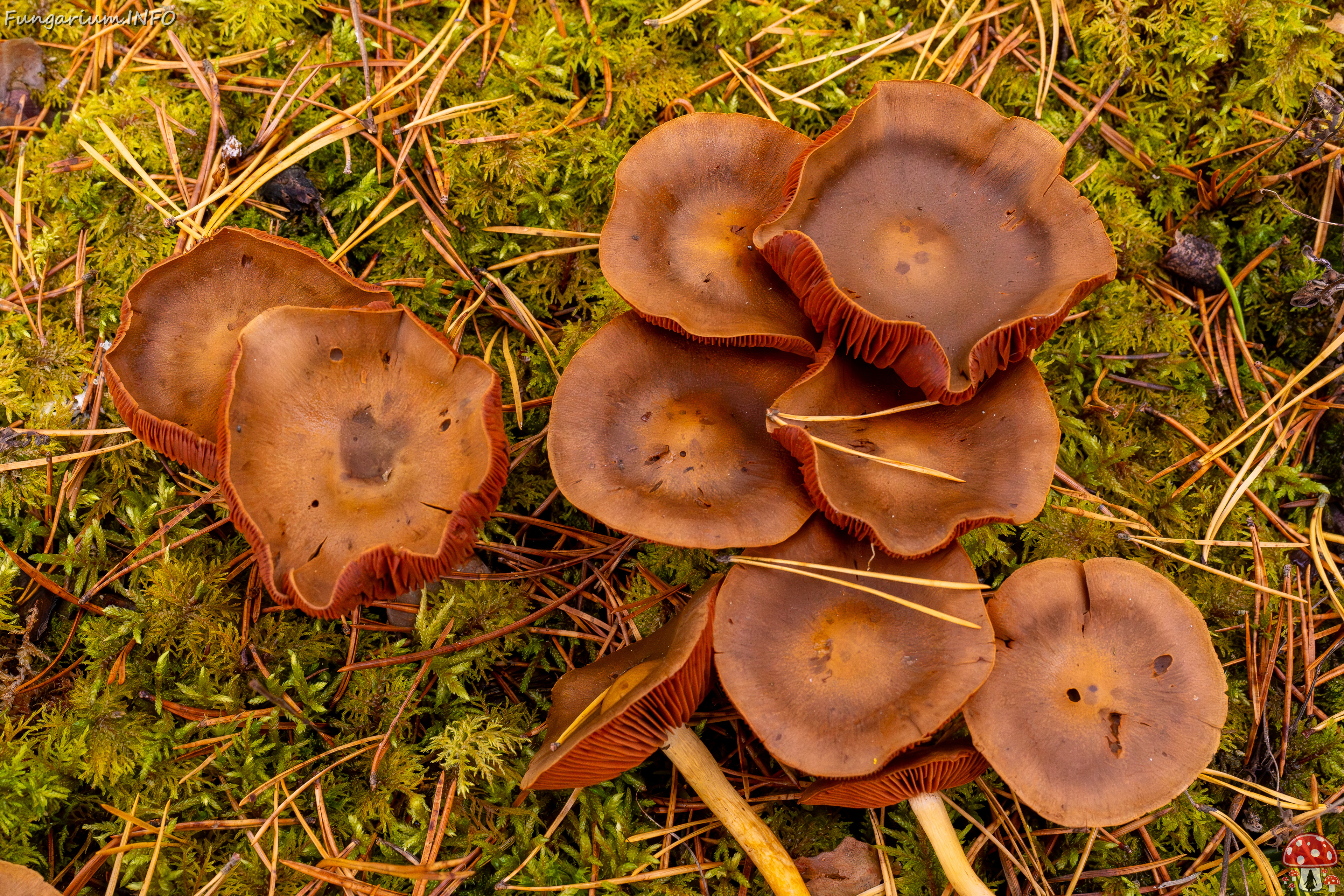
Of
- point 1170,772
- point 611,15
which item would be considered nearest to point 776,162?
point 611,15

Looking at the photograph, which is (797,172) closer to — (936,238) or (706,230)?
(706,230)

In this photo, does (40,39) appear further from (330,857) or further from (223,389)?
(330,857)

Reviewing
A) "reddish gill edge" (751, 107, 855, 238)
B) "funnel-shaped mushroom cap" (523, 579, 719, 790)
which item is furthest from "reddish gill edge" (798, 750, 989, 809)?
"reddish gill edge" (751, 107, 855, 238)

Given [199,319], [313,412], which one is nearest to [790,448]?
[313,412]

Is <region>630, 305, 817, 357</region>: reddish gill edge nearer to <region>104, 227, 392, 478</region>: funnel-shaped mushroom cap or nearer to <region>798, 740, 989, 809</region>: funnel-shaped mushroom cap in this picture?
<region>104, 227, 392, 478</region>: funnel-shaped mushroom cap

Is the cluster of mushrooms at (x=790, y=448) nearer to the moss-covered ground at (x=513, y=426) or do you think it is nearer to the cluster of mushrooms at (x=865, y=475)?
the cluster of mushrooms at (x=865, y=475)
